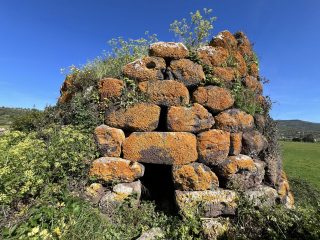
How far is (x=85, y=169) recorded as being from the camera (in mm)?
5336

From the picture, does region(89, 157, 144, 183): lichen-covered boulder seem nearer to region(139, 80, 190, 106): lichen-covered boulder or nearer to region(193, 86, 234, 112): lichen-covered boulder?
region(139, 80, 190, 106): lichen-covered boulder

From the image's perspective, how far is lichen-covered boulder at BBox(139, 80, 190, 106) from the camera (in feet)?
19.2

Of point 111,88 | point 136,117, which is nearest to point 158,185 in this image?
point 136,117

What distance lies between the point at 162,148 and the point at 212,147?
3.38ft

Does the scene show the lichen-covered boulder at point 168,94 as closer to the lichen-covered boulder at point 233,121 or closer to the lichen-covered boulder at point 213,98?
the lichen-covered boulder at point 213,98

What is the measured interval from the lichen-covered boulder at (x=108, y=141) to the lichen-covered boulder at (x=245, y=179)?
7.58ft

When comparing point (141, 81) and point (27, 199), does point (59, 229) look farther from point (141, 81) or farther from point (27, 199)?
point (141, 81)

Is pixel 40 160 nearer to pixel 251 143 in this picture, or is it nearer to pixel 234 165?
pixel 234 165

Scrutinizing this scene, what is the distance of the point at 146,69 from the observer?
240 inches

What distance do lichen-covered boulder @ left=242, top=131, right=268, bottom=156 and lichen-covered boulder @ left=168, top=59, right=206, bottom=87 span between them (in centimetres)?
161

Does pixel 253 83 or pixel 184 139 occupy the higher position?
pixel 253 83

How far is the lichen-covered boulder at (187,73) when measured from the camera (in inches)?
239

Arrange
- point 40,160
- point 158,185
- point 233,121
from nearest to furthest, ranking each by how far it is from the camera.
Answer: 1. point 40,160
2. point 233,121
3. point 158,185

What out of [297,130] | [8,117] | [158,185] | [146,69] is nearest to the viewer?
[146,69]
